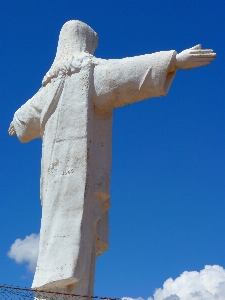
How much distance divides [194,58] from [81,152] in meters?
1.81

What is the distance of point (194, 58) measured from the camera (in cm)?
749

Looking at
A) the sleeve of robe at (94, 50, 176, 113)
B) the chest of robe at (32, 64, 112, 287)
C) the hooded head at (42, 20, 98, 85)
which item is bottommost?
the chest of robe at (32, 64, 112, 287)

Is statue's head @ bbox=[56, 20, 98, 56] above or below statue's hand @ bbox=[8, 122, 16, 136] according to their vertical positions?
above

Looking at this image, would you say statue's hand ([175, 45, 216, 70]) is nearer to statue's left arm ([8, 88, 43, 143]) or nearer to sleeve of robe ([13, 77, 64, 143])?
sleeve of robe ([13, 77, 64, 143])

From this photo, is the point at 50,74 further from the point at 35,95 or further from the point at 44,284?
the point at 44,284

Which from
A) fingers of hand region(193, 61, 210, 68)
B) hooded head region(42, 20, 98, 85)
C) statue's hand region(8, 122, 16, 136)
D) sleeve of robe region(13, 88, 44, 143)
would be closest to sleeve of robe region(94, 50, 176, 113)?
fingers of hand region(193, 61, 210, 68)

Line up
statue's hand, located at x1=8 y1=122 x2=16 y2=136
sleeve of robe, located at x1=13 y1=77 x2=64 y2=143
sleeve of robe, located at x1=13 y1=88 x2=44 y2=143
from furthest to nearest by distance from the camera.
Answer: statue's hand, located at x1=8 y1=122 x2=16 y2=136 < sleeve of robe, located at x1=13 y1=88 x2=44 y2=143 < sleeve of robe, located at x1=13 y1=77 x2=64 y2=143

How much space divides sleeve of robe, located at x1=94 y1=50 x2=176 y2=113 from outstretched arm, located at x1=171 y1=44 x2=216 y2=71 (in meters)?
0.10

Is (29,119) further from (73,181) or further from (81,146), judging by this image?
(73,181)

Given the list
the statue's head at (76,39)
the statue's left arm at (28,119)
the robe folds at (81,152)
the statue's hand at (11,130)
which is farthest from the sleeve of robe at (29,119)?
the statue's head at (76,39)

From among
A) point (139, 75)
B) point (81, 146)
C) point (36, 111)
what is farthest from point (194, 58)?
A: point (36, 111)

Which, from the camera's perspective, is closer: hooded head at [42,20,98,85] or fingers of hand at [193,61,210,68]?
fingers of hand at [193,61,210,68]

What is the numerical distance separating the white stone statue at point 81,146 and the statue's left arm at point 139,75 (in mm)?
12

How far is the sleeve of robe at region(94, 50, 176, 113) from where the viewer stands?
7.56m
